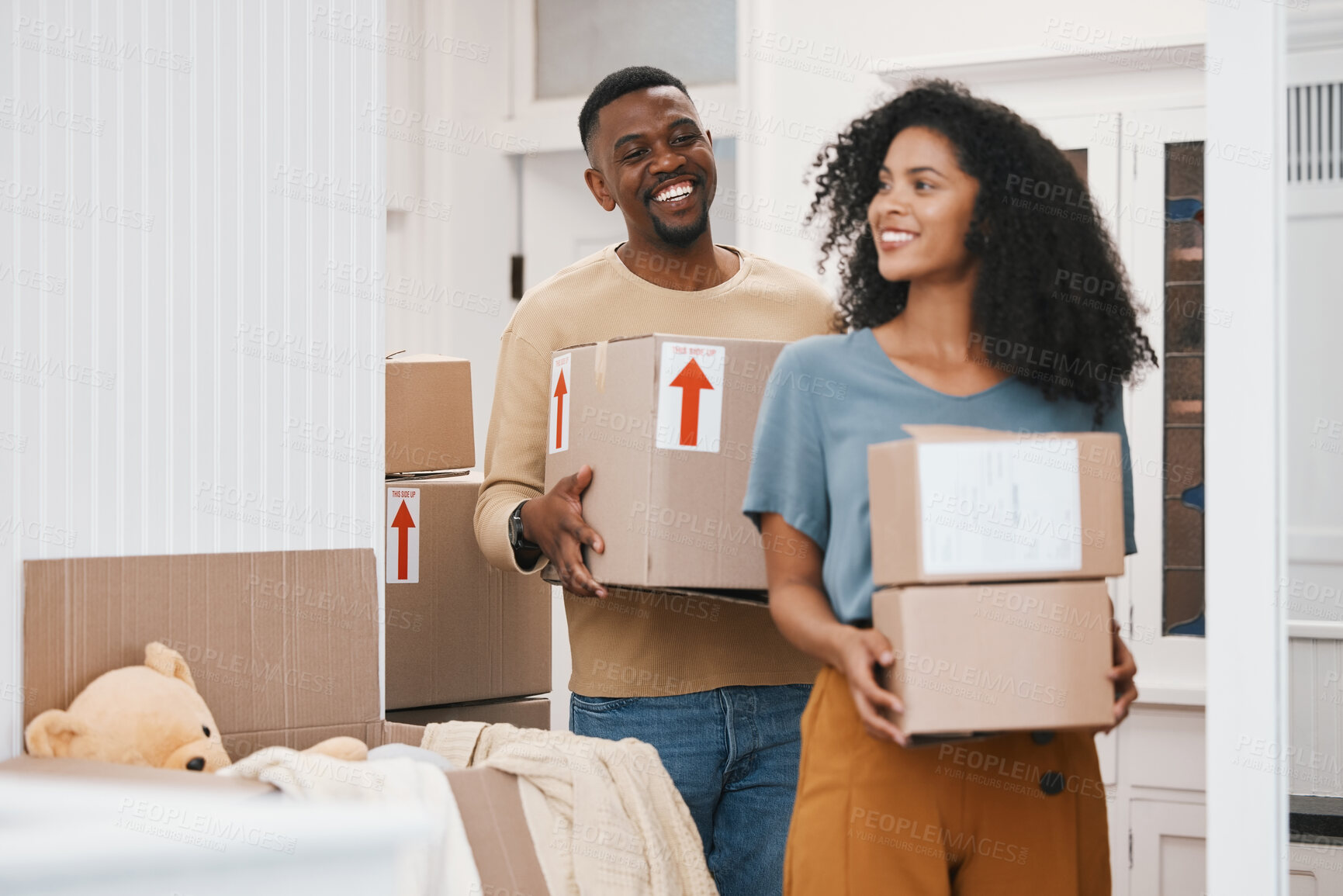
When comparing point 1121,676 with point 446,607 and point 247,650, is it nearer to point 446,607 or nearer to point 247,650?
point 247,650

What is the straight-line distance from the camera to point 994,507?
1047mm

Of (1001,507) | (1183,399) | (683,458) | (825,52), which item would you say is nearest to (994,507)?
(1001,507)

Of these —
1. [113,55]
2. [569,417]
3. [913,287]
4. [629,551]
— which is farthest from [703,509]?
[113,55]

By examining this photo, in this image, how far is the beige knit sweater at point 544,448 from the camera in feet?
5.16

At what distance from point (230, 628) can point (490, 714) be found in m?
0.68

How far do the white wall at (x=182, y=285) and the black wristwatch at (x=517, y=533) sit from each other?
0.56 feet

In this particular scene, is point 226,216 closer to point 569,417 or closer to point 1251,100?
point 569,417

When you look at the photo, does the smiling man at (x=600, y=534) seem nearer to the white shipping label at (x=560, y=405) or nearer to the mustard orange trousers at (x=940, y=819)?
the white shipping label at (x=560, y=405)

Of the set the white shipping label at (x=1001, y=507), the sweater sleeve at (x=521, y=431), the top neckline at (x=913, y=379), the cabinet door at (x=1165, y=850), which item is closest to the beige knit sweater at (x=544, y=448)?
the sweater sleeve at (x=521, y=431)

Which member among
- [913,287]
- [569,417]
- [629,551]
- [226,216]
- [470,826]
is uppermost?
[226,216]

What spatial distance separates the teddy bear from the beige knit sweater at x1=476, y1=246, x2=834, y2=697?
459 millimetres

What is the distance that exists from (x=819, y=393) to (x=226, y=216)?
28.0 inches

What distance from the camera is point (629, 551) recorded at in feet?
4.48

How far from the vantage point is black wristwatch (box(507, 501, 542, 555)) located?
60.7 inches
